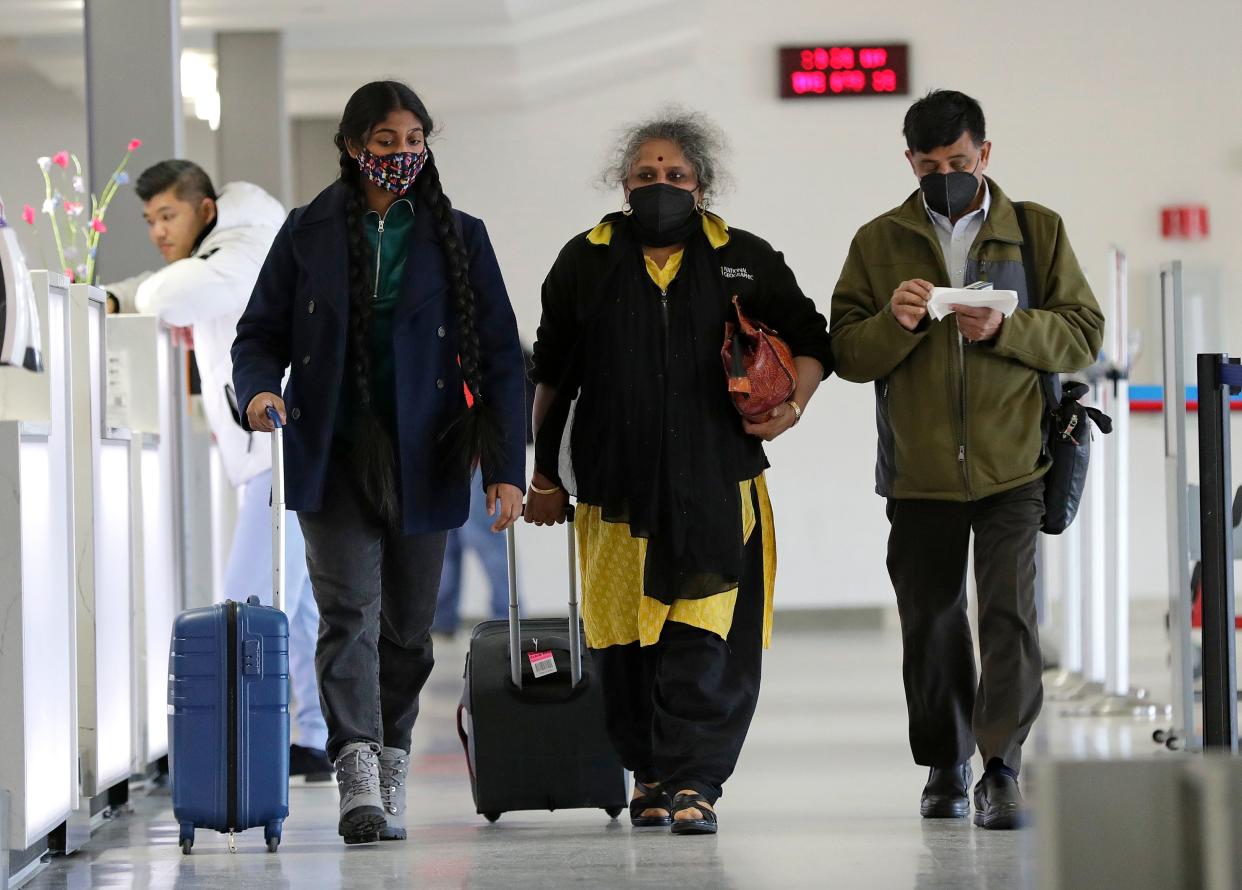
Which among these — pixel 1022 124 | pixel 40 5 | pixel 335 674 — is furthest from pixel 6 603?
pixel 1022 124

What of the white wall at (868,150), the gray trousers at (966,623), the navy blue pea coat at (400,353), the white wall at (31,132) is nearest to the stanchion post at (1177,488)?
the gray trousers at (966,623)

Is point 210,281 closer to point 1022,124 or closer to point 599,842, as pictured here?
point 599,842

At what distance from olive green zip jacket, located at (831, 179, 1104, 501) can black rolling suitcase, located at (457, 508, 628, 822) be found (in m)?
0.72

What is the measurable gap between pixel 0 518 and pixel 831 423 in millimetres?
7230

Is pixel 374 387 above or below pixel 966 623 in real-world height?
above

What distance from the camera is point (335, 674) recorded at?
3.30 meters

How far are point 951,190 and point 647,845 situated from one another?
55.0 inches

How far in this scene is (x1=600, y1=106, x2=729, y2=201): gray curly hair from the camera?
3.49 meters

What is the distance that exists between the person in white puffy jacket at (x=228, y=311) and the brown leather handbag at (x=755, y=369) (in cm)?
143

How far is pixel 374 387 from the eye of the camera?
11.2ft

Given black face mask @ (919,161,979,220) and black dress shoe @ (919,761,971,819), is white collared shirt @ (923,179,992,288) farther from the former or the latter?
black dress shoe @ (919,761,971,819)

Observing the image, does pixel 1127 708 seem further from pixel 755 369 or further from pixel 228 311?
pixel 228 311

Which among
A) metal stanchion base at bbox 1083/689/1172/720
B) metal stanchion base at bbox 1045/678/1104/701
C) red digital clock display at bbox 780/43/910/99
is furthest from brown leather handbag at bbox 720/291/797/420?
red digital clock display at bbox 780/43/910/99

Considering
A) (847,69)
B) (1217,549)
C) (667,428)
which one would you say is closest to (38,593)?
(667,428)
